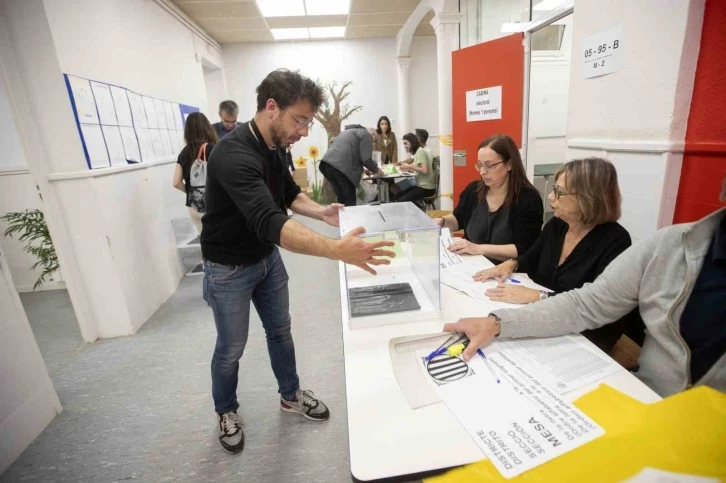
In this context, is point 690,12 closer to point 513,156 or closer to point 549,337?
point 513,156

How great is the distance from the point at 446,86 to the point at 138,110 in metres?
3.36

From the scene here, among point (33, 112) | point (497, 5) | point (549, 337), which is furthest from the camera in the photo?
point (497, 5)

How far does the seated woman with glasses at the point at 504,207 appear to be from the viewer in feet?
5.88

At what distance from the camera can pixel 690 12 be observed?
151cm

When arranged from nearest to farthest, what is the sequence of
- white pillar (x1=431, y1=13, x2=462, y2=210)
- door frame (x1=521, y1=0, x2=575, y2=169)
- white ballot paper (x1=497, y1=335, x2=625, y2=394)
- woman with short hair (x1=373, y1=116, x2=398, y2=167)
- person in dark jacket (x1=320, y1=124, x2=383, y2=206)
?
white ballot paper (x1=497, y1=335, x2=625, y2=394) < door frame (x1=521, y1=0, x2=575, y2=169) < person in dark jacket (x1=320, y1=124, x2=383, y2=206) < white pillar (x1=431, y1=13, x2=462, y2=210) < woman with short hair (x1=373, y1=116, x2=398, y2=167)

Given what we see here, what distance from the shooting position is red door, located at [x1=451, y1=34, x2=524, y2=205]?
327cm

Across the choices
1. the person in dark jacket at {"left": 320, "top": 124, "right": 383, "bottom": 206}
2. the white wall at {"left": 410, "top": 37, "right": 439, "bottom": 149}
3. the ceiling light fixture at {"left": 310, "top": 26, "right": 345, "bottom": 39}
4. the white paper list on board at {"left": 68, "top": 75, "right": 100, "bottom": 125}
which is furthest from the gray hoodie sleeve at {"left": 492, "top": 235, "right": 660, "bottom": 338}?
the white wall at {"left": 410, "top": 37, "right": 439, "bottom": 149}

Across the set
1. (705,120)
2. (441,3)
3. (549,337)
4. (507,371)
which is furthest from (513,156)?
(441,3)

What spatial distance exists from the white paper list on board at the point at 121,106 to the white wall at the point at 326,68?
13.4 feet

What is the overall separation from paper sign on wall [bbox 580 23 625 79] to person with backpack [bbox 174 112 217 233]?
8.41 feet

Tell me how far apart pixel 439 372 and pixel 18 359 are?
1.95 meters

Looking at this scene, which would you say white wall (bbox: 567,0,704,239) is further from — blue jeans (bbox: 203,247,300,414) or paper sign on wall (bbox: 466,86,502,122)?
blue jeans (bbox: 203,247,300,414)

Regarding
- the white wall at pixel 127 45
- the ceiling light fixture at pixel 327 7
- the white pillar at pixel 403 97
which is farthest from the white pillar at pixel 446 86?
the white wall at pixel 127 45

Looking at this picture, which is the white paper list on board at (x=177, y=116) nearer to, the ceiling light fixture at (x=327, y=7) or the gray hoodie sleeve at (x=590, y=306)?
the ceiling light fixture at (x=327, y=7)
